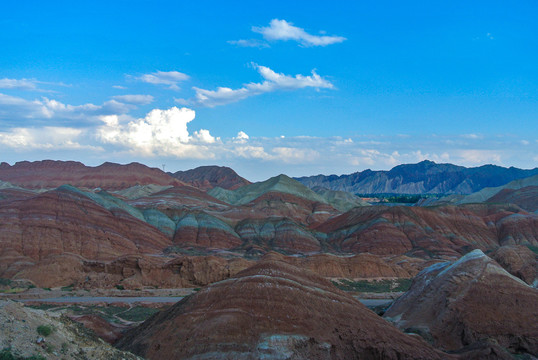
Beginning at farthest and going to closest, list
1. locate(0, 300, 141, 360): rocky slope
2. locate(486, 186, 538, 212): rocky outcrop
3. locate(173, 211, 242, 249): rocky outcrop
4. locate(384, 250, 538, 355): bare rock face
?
locate(486, 186, 538, 212): rocky outcrop → locate(173, 211, 242, 249): rocky outcrop → locate(384, 250, 538, 355): bare rock face → locate(0, 300, 141, 360): rocky slope

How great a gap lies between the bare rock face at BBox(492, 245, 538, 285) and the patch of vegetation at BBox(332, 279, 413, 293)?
10575 mm

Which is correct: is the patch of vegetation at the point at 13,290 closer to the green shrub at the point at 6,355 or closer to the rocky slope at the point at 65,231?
the rocky slope at the point at 65,231

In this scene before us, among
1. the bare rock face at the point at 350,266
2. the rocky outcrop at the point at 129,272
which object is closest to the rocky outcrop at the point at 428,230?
the bare rock face at the point at 350,266

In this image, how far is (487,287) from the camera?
2677 centimetres

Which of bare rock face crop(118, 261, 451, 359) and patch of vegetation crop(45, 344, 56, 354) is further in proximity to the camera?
bare rock face crop(118, 261, 451, 359)

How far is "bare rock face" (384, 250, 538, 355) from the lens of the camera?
77.9 feet

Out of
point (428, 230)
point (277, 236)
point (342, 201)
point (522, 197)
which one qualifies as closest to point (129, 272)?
point (277, 236)

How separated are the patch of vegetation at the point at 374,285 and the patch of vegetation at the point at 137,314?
21.8m

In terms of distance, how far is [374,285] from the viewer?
52688 mm

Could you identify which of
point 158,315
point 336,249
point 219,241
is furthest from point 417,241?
point 158,315

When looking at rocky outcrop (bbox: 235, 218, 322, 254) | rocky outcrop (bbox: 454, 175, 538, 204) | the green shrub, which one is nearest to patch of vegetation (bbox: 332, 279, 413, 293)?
rocky outcrop (bbox: 235, 218, 322, 254)

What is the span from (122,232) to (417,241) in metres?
52.4

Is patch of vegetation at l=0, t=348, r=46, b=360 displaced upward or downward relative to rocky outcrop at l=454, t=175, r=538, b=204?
downward

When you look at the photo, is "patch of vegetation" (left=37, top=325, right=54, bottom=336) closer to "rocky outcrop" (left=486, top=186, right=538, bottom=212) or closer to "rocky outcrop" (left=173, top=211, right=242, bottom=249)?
"rocky outcrop" (left=173, top=211, right=242, bottom=249)
